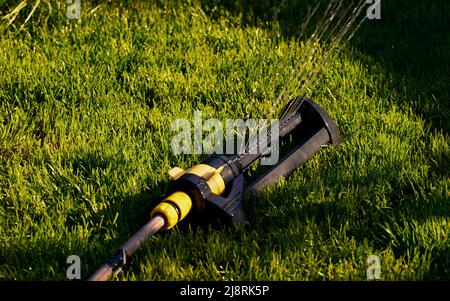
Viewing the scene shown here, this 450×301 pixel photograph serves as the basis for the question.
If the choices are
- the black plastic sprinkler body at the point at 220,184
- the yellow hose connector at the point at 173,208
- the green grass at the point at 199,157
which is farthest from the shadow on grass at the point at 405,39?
the yellow hose connector at the point at 173,208

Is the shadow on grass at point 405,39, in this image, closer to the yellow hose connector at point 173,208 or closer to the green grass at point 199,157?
the green grass at point 199,157

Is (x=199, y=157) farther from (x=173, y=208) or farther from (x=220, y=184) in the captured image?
(x=173, y=208)

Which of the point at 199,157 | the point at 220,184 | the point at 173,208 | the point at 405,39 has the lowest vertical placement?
the point at 173,208

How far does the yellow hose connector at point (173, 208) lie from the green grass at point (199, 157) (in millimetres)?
88

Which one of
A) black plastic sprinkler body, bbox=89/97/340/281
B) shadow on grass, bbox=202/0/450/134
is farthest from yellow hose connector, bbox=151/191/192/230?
shadow on grass, bbox=202/0/450/134

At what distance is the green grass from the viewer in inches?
104

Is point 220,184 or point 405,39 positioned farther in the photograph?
point 405,39

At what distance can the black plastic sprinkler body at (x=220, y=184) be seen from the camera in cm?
261

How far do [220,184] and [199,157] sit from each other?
0.40 m

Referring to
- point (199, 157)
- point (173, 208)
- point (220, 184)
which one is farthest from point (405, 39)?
point (173, 208)

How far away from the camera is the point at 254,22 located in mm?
4398

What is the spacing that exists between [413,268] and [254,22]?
87.8 inches

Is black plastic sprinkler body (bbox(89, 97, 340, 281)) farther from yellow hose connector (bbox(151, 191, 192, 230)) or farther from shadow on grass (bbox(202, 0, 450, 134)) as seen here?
shadow on grass (bbox(202, 0, 450, 134))

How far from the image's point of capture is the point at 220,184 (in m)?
2.85
